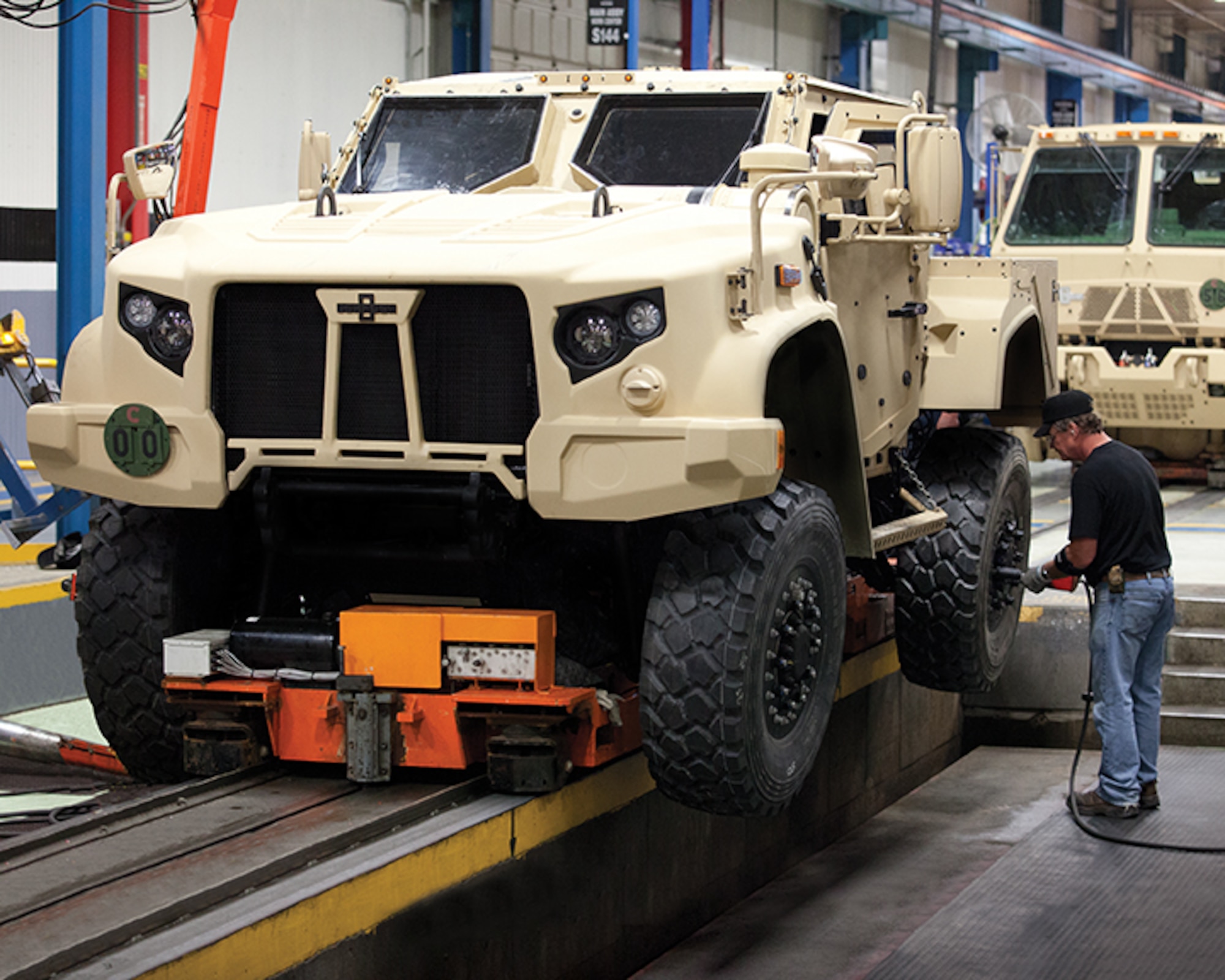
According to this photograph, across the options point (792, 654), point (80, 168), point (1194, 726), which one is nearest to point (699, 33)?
point (80, 168)

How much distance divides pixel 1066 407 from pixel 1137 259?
7.09m

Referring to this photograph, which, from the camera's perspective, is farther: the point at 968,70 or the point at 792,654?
the point at 968,70

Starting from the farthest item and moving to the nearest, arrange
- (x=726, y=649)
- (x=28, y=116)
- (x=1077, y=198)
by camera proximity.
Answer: (x=1077, y=198), (x=28, y=116), (x=726, y=649)

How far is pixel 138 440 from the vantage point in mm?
5230

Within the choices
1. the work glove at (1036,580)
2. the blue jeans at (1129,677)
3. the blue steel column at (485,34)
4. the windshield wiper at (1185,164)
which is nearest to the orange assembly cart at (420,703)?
the work glove at (1036,580)

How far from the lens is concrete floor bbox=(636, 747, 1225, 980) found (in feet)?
20.3

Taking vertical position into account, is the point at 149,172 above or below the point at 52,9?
below

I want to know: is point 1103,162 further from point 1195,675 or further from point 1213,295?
point 1195,675

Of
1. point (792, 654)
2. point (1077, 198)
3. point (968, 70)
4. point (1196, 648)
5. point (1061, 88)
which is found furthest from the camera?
point (1061, 88)

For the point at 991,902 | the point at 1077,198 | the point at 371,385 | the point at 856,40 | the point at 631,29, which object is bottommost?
the point at 991,902

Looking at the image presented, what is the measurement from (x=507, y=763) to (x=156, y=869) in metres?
1.10

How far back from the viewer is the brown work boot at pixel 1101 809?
25.5ft

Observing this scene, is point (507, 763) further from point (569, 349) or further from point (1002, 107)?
point (1002, 107)

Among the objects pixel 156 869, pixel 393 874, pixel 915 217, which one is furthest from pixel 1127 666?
pixel 156 869
